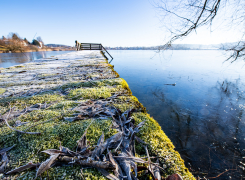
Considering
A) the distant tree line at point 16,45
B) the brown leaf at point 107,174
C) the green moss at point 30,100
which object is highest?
the distant tree line at point 16,45

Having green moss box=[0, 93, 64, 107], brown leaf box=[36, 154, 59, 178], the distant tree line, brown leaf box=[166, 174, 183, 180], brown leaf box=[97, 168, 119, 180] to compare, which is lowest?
brown leaf box=[166, 174, 183, 180]

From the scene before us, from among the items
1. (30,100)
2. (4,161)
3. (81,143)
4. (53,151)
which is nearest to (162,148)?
(81,143)

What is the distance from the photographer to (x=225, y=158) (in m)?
2.47

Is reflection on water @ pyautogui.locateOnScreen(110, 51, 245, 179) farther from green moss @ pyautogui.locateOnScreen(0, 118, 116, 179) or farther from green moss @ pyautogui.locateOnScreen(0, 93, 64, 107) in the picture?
green moss @ pyautogui.locateOnScreen(0, 93, 64, 107)

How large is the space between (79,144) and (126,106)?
3.38 feet

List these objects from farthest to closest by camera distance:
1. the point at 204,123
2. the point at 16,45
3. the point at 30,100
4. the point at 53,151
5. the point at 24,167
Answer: the point at 16,45, the point at 204,123, the point at 30,100, the point at 53,151, the point at 24,167

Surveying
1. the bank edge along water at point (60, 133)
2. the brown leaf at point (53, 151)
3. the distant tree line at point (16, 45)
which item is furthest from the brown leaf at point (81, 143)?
the distant tree line at point (16, 45)

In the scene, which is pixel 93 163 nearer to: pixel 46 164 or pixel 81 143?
pixel 81 143

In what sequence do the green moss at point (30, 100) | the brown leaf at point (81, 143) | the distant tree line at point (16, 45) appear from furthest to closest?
the distant tree line at point (16, 45)
the green moss at point (30, 100)
the brown leaf at point (81, 143)

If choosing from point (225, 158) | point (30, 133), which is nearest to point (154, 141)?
point (30, 133)

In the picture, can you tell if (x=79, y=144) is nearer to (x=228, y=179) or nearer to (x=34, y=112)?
(x=34, y=112)

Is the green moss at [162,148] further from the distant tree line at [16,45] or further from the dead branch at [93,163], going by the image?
the distant tree line at [16,45]

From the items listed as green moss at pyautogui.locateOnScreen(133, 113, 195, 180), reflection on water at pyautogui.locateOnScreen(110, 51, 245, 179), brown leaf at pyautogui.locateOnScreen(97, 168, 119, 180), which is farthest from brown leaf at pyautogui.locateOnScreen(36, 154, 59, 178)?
reflection on water at pyautogui.locateOnScreen(110, 51, 245, 179)

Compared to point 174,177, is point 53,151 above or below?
above
